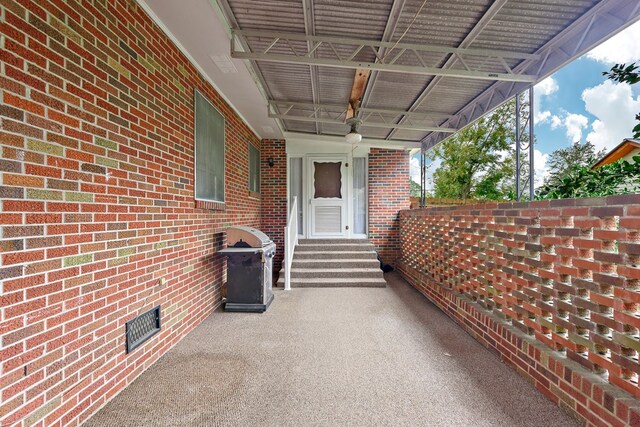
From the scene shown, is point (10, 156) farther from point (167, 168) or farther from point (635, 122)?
point (635, 122)

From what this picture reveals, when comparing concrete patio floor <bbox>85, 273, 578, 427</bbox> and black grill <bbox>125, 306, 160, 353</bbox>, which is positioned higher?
black grill <bbox>125, 306, 160, 353</bbox>

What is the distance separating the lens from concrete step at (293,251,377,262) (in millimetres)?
6273

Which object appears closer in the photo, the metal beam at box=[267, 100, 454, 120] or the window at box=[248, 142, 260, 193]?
the metal beam at box=[267, 100, 454, 120]

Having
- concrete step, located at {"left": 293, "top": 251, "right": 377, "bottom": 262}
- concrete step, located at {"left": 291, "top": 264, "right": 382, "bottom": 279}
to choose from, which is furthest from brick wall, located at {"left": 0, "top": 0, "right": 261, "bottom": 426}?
concrete step, located at {"left": 293, "top": 251, "right": 377, "bottom": 262}

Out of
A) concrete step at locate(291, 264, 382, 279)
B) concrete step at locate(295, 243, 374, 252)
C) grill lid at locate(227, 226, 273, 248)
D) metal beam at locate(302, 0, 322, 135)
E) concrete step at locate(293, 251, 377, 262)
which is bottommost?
concrete step at locate(291, 264, 382, 279)

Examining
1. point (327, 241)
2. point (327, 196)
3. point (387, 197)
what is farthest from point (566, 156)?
point (327, 241)

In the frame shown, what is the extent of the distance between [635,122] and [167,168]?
4112mm

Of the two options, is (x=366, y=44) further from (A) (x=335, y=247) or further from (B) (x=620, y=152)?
(B) (x=620, y=152)

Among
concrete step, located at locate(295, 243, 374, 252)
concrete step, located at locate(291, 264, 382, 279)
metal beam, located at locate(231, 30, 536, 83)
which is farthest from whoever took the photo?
concrete step, located at locate(295, 243, 374, 252)

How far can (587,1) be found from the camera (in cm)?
257

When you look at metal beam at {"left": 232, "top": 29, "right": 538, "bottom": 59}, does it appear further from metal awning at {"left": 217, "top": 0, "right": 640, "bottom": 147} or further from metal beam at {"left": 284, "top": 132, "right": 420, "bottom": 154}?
metal beam at {"left": 284, "top": 132, "right": 420, "bottom": 154}

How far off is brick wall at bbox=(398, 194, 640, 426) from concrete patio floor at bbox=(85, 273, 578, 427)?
8.5 inches

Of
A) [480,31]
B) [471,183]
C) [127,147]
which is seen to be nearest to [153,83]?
[127,147]

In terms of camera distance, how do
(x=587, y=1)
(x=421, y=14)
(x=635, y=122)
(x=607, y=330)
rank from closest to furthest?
(x=607, y=330) → (x=635, y=122) → (x=587, y=1) → (x=421, y=14)
